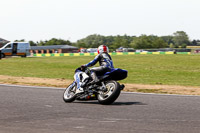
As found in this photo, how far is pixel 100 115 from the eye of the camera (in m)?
7.67

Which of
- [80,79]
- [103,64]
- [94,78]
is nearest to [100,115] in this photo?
[94,78]

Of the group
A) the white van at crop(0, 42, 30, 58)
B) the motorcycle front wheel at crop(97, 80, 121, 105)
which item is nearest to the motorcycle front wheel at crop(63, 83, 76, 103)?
the motorcycle front wheel at crop(97, 80, 121, 105)

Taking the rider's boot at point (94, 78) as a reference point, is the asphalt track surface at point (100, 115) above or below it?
below

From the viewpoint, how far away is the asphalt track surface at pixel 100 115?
6.17 meters

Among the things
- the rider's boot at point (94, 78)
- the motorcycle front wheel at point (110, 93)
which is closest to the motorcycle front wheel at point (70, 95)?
the rider's boot at point (94, 78)

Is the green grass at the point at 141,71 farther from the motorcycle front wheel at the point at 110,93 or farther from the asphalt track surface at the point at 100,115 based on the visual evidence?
the motorcycle front wheel at the point at 110,93

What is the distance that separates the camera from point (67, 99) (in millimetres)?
9898

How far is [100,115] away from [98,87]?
1.73m

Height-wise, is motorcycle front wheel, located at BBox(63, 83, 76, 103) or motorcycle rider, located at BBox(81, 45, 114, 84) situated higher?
motorcycle rider, located at BBox(81, 45, 114, 84)

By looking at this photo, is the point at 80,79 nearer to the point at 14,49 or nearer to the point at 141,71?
the point at 141,71

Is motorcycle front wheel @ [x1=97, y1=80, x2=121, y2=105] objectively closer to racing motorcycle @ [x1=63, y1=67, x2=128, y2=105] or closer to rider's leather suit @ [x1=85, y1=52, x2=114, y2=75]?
racing motorcycle @ [x1=63, y1=67, x2=128, y2=105]

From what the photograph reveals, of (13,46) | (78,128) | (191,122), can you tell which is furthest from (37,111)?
(13,46)

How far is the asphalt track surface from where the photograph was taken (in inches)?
243

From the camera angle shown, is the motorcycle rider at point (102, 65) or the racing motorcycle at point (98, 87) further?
the motorcycle rider at point (102, 65)
